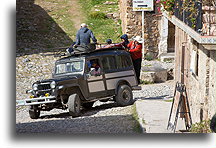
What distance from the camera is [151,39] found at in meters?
11.5

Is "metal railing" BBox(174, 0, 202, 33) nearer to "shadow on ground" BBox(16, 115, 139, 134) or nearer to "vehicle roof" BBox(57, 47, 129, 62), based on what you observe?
"shadow on ground" BBox(16, 115, 139, 134)

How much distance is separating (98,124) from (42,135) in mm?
1116

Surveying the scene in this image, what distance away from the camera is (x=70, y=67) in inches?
371

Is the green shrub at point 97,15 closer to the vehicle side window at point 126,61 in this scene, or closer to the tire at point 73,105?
the vehicle side window at point 126,61

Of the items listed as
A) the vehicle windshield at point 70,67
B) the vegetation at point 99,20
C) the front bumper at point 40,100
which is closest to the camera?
the front bumper at point 40,100

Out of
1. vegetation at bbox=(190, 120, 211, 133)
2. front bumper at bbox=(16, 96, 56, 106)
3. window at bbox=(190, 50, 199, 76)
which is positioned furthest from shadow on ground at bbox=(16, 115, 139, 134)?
window at bbox=(190, 50, 199, 76)

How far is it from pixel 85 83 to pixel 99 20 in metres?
1.00

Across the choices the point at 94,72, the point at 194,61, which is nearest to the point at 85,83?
the point at 94,72

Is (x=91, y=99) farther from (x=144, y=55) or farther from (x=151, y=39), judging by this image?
(x=151, y=39)

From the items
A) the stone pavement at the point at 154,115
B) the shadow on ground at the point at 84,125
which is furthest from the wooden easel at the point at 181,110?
the shadow on ground at the point at 84,125

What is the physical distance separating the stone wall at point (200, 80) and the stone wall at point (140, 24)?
178 centimetres

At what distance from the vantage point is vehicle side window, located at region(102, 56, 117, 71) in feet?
31.6

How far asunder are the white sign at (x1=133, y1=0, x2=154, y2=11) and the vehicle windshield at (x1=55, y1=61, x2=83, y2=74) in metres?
2.29

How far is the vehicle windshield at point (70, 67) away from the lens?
9.38 meters
